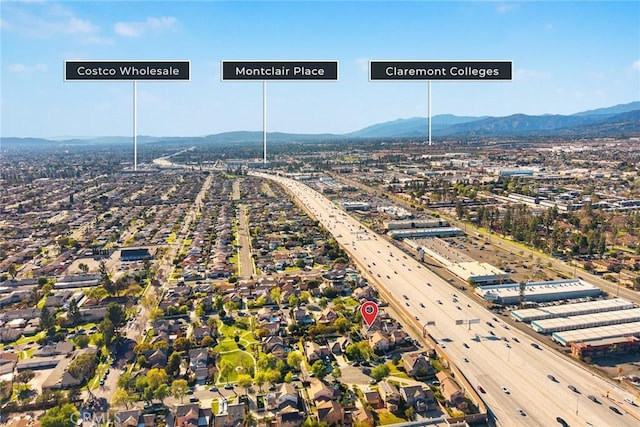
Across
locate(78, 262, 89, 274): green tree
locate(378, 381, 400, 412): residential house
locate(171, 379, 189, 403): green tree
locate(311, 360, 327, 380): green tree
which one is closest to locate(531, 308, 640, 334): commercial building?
locate(378, 381, 400, 412): residential house

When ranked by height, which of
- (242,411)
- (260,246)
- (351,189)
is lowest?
(242,411)

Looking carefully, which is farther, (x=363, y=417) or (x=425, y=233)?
(x=425, y=233)

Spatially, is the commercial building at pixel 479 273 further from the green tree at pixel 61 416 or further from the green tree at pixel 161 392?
the green tree at pixel 61 416

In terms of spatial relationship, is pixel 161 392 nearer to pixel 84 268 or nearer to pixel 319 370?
pixel 319 370

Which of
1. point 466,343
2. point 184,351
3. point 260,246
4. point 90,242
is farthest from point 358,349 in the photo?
point 90,242

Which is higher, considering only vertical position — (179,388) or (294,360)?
(294,360)

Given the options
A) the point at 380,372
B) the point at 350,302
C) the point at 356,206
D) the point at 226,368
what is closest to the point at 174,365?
the point at 226,368

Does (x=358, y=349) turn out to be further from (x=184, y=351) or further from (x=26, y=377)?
(x=26, y=377)
